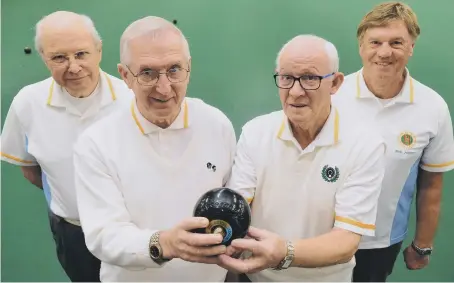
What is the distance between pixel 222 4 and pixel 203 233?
1085 millimetres

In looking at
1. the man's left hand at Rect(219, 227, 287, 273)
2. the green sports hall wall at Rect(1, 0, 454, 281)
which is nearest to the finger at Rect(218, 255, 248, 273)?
the man's left hand at Rect(219, 227, 287, 273)

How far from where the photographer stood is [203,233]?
1450mm

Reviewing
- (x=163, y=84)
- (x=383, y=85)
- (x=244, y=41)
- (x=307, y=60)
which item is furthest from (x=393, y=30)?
(x=163, y=84)

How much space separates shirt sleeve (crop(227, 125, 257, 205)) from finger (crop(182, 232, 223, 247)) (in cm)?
30

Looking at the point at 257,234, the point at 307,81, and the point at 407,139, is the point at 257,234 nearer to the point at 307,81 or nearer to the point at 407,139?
the point at 307,81

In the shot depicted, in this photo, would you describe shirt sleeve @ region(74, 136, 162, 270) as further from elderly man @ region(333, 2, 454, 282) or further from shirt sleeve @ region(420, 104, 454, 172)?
shirt sleeve @ region(420, 104, 454, 172)

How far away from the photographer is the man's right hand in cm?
143

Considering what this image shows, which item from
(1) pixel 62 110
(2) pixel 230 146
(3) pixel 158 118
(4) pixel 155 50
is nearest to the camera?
(4) pixel 155 50

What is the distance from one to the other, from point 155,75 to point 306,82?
45 centimetres

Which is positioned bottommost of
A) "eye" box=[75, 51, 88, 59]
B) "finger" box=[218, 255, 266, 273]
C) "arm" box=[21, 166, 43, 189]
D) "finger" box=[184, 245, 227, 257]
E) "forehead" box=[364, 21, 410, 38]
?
"finger" box=[218, 255, 266, 273]

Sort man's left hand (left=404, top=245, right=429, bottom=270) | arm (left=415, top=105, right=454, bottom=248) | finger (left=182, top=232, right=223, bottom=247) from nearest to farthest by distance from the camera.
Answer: finger (left=182, top=232, right=223, bottom=247)
arm (left=415, top=105, right=454, bottom=248)
man's left hand (left=404, top=245, right=429, bottom=270)

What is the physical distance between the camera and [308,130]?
1692 millimetres

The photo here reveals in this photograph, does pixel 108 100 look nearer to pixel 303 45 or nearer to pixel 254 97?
pixel 254 97

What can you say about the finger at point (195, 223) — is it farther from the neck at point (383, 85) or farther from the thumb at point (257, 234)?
the neck at point (383, 85)
